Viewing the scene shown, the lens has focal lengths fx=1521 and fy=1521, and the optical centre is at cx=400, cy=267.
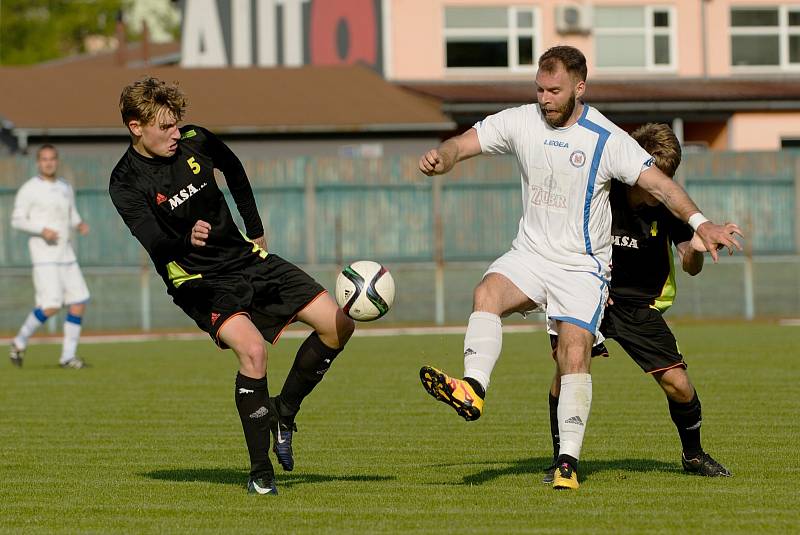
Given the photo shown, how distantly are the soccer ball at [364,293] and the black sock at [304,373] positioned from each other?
0.29 meters

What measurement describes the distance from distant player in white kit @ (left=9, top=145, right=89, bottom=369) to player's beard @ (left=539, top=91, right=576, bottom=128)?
10.2 meters

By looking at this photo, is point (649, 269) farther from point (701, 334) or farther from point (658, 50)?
point (658, 50)

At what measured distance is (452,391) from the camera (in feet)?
24.8

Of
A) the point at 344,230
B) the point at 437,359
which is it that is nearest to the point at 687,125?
the point at 344,230

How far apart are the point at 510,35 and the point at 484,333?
1141 inches

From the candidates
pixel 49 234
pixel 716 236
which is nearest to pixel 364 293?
pixel 716 236

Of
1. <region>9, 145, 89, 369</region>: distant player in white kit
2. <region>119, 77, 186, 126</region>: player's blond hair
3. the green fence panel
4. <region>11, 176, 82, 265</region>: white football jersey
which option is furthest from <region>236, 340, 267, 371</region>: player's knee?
the green fence panel

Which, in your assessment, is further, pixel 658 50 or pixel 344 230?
pixel 658 50

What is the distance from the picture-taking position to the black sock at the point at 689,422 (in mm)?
8781

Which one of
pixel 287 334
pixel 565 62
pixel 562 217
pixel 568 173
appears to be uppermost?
pixel 565 62

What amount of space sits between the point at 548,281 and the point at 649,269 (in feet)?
2.64

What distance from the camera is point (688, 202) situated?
25.9 ft

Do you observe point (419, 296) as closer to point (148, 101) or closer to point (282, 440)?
point (282, 440)

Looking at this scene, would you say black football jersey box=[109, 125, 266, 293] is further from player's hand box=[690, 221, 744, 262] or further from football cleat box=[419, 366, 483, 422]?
player's hand box=[690, 221, 744, 262]
